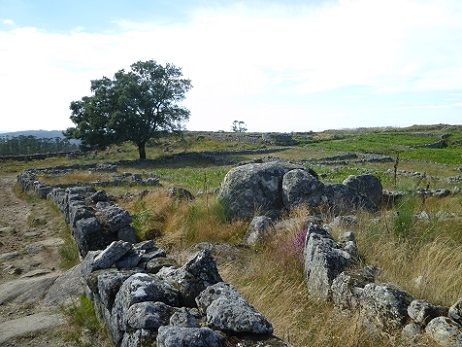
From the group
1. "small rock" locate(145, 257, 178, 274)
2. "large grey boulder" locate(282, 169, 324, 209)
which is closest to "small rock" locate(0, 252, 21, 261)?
"small rock" locate(145, 257, 178, 274)

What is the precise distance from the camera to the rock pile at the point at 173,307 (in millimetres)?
3400

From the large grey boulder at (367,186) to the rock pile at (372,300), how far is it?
5562mm

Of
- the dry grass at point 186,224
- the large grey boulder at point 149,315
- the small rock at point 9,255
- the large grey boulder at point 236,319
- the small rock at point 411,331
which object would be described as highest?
the large grey boulder at point 236,319

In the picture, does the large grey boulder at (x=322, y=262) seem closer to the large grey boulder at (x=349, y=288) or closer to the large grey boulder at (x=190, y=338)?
the large grey boulder at (x=349, y=288)

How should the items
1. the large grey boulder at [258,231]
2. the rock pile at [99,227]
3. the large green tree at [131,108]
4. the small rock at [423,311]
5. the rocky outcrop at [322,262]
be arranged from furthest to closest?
1. the large green tree at [131,108]
2. the rock pile at [99,227]
3. the large grey boulder at [258,231]
4. the rocky outcrop at [322,262]
5. the small rock at [423,311]

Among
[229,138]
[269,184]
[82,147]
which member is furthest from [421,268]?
[229,138]

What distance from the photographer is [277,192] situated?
10.5 m

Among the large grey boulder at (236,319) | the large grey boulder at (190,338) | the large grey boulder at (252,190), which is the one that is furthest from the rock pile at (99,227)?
the large grey boulder at (190,338)

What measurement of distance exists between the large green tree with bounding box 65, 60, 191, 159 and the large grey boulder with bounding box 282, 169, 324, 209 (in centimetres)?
3035

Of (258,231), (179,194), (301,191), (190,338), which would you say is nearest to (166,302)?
(190,338)

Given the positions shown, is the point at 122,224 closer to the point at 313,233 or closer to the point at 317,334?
the point at 313,233

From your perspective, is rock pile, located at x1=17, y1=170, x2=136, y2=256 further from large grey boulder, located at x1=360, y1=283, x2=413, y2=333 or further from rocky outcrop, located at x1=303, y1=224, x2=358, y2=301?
large grey boulder, located at x1=360, y1=283, x2=413, y2=333

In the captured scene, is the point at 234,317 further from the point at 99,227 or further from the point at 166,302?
the point at 99,227

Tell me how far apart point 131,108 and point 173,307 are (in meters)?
37.1
